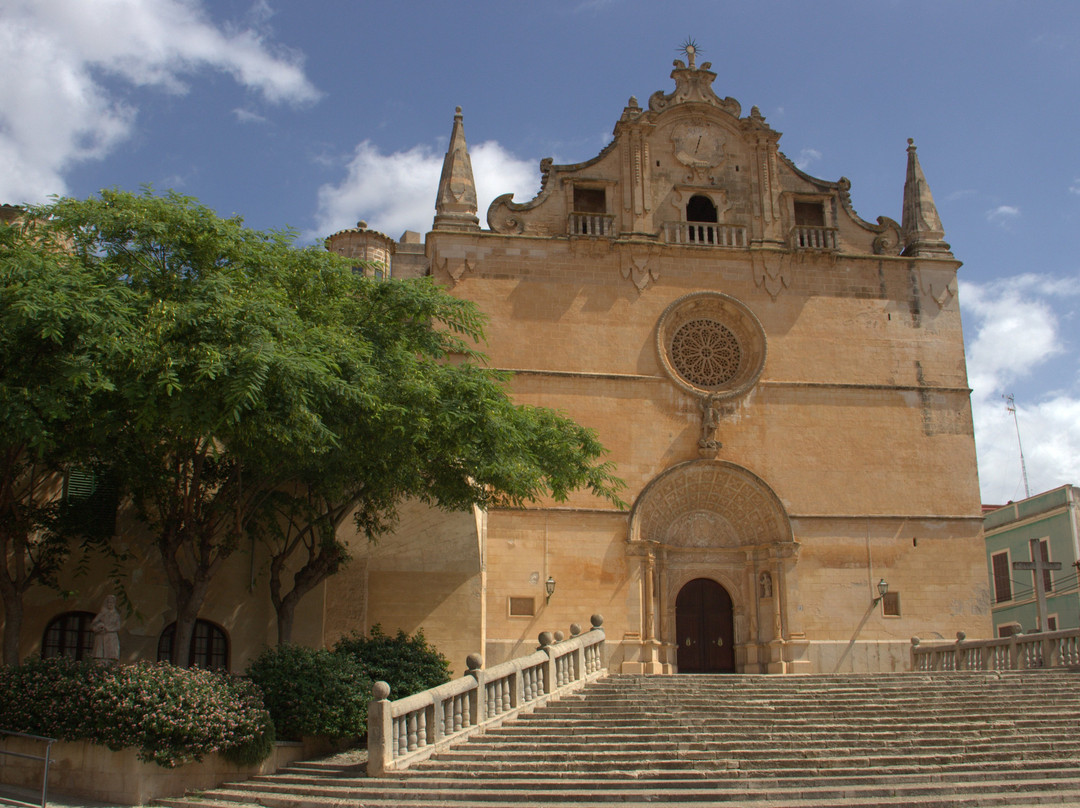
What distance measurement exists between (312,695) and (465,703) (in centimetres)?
199

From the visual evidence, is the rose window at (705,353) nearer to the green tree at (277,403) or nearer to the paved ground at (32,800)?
the green tree at (277,403)

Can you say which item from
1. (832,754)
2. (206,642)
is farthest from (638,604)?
Answer: (832,754)

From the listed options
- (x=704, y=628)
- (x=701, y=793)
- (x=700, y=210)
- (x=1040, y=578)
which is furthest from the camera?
(x=700, y=210)

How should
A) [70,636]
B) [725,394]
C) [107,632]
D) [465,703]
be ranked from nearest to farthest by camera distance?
[465,703], [107,632], [70,636], [725,394]

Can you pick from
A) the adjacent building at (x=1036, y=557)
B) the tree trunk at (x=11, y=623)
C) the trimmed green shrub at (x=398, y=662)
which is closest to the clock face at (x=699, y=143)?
the trimmed green shrub at (x=398, y=662)

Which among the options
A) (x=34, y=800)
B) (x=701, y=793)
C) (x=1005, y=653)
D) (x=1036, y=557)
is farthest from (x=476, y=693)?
(x=1036, y=557)

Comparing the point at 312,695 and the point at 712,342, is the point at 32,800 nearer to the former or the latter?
the point at 312,695

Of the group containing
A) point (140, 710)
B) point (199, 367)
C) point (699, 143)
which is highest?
point (699, 143)

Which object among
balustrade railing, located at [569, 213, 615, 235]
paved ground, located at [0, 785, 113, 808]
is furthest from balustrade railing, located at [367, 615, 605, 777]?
balustrade railing, located at [569, 213, 615, 235]

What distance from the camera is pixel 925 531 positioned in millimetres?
22094

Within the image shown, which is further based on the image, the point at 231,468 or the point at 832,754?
the point at 231,468

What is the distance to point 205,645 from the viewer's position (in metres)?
16.4

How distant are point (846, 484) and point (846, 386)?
2.13 m

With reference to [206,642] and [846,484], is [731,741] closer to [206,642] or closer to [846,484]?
[206,642]
